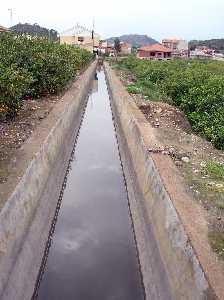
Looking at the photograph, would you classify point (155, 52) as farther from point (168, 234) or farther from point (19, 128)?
point (168, 234)

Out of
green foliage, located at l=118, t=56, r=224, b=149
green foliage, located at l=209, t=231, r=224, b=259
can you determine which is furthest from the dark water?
green foliage, located at l=118, t=56, r=224, b=149

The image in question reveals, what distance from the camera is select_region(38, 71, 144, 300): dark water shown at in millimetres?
7609

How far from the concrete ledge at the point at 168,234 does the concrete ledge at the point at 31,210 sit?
7.05 ft

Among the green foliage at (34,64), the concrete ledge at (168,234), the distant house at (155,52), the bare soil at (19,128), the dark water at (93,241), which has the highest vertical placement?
the distant house at (155,52)

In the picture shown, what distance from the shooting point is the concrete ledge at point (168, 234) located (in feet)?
19.6

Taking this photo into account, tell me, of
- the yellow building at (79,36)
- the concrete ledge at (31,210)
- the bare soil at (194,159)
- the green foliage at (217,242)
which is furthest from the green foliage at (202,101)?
Result: the yellow building at (79,36)

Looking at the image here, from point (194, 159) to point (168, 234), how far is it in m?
3.78

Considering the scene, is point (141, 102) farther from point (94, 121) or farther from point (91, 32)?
point (91, 32)

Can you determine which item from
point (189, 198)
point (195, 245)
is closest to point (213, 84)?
point (189, 198)

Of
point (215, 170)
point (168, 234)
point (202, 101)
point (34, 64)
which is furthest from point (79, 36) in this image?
point (168, 234)

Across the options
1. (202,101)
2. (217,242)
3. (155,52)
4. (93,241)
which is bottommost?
(93,241)

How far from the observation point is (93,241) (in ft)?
30.4

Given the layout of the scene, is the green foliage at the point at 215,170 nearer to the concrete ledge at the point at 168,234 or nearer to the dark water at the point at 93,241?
the concrete ledge at the point at 168,234

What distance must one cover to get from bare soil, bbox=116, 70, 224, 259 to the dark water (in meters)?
1.84
